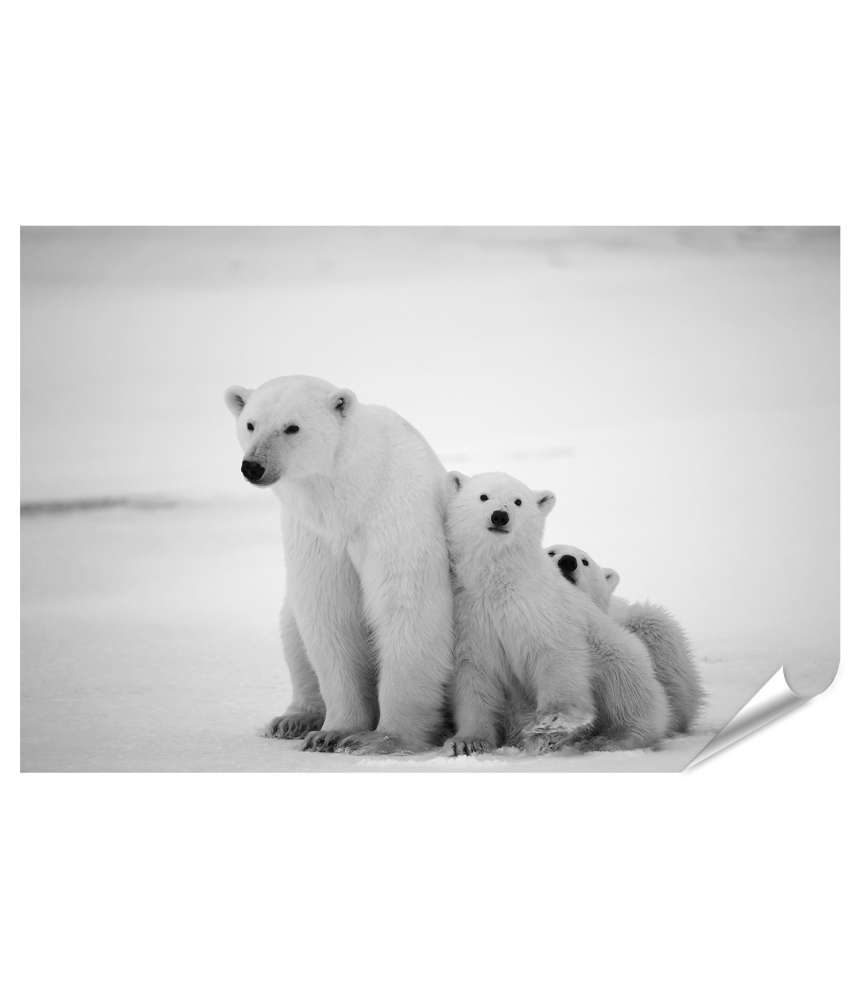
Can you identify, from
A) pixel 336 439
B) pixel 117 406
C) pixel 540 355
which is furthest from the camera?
pixel 540 355

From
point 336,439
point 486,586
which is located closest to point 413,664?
point 486,586

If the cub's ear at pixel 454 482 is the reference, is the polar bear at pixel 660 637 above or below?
below

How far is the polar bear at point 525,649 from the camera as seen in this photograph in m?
4.97

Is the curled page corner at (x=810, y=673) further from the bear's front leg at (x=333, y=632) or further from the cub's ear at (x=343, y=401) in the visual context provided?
the cub's ear at (x=343, y=401)

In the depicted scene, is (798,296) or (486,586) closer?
(486,586)

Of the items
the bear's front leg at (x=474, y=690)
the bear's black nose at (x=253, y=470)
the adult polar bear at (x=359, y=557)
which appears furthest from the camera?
the bear's front leg at (x=474, y=690)

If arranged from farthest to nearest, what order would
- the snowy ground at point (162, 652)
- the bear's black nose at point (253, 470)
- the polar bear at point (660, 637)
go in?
1. the polar bear at point (660, 637)
2. the snowy ground at point (162, 652)
3. the bear's black nose at point (253, 470)

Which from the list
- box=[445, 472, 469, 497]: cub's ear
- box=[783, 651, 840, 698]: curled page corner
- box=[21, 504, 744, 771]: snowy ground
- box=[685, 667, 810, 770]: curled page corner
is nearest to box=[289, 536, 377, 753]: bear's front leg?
box=[21, 504, 744, 771]: snowy ground

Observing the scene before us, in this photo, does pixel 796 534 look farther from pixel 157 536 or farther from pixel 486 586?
pixel 157 536

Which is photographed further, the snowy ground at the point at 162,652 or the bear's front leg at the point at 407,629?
the snowy ground at the point at 162,652

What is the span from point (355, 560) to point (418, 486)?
0.36 metres

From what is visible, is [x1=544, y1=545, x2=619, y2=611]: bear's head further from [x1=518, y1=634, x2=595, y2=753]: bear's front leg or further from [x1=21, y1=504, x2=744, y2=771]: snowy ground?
[x1=21, y1=504, x2=744, y2=771]: snowy ground

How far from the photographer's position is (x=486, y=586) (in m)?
5.02

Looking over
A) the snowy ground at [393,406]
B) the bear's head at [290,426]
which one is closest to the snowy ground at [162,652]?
the snowy ground at [393,406]
